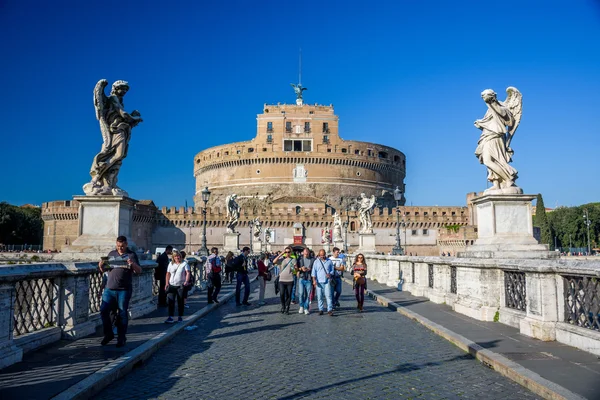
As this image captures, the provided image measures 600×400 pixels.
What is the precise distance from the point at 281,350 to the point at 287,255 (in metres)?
5.00

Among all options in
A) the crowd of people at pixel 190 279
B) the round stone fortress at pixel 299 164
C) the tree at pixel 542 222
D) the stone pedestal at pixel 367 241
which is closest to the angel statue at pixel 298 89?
the round stone fortress at pixel 299 164

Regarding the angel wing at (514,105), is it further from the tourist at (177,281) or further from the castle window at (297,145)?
the castle window at (297,145)

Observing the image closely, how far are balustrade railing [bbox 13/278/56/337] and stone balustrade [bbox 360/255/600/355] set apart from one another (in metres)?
5.90

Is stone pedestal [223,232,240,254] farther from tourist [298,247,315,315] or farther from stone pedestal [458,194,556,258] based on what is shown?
stone pedestal [458,194,556,258]

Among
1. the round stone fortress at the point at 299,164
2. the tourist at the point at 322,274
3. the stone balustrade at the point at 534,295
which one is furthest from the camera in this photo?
the round stone fortress at the point at 299,164

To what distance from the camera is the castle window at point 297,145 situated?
287 ft

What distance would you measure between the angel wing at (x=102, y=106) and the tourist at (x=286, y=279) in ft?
14.9

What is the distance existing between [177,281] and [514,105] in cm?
661

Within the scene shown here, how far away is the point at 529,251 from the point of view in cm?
830

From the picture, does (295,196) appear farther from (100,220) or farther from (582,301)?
(582,301)

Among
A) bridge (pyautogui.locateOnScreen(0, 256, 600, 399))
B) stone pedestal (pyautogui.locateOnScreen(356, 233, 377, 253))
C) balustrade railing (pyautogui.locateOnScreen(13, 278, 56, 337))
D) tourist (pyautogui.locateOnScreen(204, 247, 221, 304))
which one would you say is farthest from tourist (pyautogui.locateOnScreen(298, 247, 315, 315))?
stone pedestal (pyautogui.locateOnScreen(356, 233, 377, 253))

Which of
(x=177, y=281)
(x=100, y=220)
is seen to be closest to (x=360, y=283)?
(x=177, y=281)

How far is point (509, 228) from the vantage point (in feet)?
28.2

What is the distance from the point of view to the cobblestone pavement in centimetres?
477
